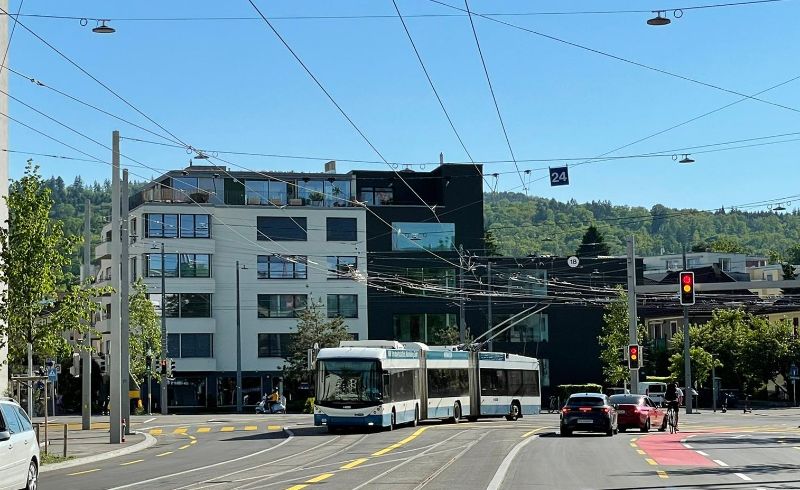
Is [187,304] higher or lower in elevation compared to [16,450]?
higher

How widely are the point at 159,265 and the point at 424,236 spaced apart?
20.2m

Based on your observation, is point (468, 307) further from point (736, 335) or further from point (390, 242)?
point (736, 335)

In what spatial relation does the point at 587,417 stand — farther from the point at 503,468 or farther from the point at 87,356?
the point at 87,356

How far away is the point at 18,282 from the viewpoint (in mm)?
33969

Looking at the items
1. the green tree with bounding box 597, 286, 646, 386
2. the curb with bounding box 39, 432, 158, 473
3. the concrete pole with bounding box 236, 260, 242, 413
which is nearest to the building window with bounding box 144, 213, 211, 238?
the concrete pole with bounding box 236, 260, 242, 413

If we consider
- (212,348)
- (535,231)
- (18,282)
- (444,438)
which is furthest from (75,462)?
(535,231)

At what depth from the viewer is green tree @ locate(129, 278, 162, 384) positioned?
235ft

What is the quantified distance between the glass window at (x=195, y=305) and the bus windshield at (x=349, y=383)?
4669 centimetres

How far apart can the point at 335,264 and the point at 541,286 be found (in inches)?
649

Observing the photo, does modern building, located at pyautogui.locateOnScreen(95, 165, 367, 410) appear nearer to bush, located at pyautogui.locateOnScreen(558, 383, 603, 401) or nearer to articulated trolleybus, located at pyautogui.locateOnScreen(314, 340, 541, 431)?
bush, located at pyautogui.locateOnScreen(558, 383, 603, 401)

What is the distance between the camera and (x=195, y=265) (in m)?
89.9

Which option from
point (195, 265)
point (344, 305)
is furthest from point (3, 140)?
point (344, 305)

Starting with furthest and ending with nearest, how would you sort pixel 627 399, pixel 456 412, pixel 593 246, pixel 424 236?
pixel 593 246 < pixel 424 236 < pixel 456 412 < pixel 627 399

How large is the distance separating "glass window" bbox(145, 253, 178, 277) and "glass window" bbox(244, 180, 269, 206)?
7204 mm
